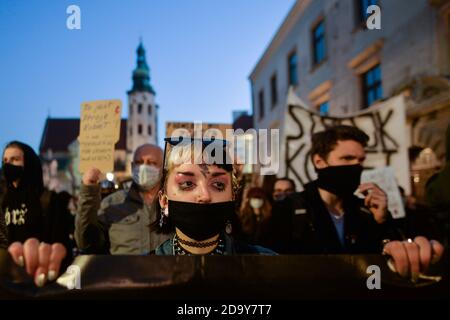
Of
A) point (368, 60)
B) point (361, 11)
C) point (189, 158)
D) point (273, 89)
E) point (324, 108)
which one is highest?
point (361, 11)

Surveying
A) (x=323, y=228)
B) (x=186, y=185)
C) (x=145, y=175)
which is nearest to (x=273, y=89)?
(x=145, y=175)

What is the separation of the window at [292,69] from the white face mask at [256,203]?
13.9 meters

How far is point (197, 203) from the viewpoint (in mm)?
1626

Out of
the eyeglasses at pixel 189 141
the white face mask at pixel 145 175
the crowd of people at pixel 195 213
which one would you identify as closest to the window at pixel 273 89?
the crowd of people at pixel 195 213


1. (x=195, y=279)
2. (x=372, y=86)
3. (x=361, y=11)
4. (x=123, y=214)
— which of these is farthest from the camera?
(x=361, y=11)

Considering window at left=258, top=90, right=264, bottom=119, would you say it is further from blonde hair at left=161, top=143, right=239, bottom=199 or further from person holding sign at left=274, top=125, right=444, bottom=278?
blonde hair at left=161, top=143, right=239, bottom=199

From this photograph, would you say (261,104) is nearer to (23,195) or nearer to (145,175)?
(145,175)

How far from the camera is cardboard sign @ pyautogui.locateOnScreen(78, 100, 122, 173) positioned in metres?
2.56

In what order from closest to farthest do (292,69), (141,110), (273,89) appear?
(292,69) → (273,89) → (141,110)

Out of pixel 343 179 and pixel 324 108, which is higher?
pixel 324 108

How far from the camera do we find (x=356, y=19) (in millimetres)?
12188

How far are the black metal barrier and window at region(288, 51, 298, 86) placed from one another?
17.2 meters

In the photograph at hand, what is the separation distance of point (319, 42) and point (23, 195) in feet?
46.6
